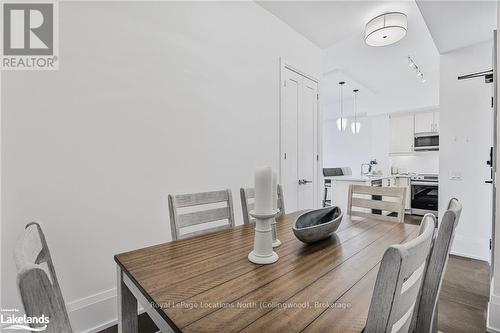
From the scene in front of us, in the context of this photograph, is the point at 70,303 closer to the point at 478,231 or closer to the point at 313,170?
the point at 313,170

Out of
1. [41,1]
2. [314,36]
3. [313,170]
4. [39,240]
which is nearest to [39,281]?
[39,240]

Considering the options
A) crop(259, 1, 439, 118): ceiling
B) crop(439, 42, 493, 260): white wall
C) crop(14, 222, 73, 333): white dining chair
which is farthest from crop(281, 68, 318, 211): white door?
crop(14, 222, 73, 333): white dining chair

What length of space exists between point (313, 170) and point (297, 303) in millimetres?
2815

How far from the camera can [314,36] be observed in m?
3.16

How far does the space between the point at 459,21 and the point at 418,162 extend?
166 inches

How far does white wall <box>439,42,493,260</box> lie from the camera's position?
9.34 feet

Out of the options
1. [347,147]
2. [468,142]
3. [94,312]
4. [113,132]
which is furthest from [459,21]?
[347,147]

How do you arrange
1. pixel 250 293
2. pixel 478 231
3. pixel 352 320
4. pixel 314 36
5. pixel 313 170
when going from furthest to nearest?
pixel 313 170 < pixel 314 36 < pixel 478 231 < pixel 250 293 < pixel 352 320

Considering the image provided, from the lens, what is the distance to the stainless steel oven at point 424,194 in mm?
4770

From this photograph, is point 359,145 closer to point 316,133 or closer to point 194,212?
point 316,133

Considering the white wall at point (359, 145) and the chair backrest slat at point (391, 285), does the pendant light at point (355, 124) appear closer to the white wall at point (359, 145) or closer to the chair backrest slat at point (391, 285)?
the white wall at point (359, 145)

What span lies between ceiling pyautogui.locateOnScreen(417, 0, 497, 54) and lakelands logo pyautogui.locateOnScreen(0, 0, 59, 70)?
286 cm

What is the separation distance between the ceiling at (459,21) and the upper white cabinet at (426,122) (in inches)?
113

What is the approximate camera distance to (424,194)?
4902mm
